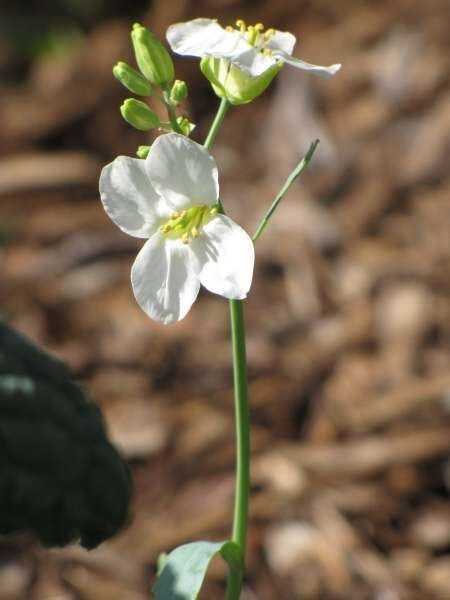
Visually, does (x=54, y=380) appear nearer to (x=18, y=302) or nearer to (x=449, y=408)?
(x=449, y=408)

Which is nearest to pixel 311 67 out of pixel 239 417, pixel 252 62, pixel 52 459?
pixel 252 62

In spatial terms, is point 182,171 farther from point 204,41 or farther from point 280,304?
point 280,304

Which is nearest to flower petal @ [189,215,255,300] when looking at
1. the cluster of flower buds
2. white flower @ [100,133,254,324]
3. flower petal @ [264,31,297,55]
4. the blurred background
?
white flower @ [100,133,254,324]

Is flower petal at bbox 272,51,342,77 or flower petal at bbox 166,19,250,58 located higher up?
flower petal at bbox 166,19,250,58

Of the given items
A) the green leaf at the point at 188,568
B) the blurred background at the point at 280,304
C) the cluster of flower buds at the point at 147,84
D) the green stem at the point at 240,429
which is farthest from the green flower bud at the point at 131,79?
the blurred background at the point at 280,304

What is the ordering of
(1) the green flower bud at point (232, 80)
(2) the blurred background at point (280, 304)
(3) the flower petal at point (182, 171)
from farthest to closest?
1. (2) the blurred background at point (280, 304)
2. (1) the green flower bud at point (232, 80)
3. (3) the flower petal at point (182, 171)

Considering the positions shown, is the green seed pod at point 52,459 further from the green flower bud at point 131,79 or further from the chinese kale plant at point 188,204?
the green flower bud at point 131,79

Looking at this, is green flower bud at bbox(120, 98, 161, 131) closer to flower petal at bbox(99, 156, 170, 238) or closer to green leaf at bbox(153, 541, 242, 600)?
flower petal at bbox(99, 156, 170, 238)
